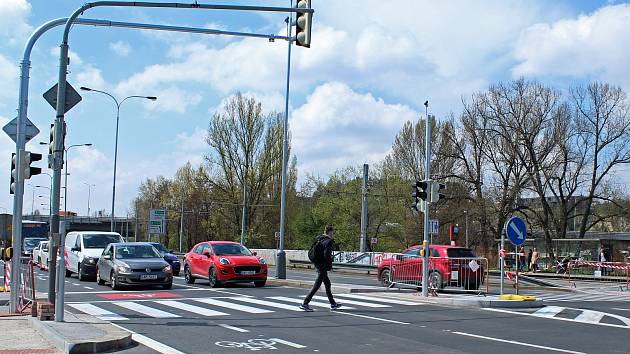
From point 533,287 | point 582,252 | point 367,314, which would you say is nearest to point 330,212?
point 582,252

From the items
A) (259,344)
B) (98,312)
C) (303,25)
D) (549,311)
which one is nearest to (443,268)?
(549,311)

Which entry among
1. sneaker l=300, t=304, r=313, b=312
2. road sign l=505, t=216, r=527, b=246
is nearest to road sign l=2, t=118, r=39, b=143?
sneaker l=300, t=304, r=313, b=312

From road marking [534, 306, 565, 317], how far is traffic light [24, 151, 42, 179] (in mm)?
11109

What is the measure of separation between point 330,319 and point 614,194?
42.2 meters

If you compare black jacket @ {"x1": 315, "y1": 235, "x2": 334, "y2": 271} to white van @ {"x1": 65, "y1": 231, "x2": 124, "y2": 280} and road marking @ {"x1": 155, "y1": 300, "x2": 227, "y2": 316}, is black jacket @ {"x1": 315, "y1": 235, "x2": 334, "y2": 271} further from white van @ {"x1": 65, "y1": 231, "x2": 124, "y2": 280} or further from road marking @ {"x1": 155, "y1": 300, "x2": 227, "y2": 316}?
white van @ {"x1": 65, "y1": 231, "x2": 124, "y2": 280}

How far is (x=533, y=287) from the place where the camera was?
2792cm

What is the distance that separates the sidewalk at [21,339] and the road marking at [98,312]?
168 centimetres

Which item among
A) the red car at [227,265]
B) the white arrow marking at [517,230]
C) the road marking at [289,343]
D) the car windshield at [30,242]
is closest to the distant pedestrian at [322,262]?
the road marking at [289,343]

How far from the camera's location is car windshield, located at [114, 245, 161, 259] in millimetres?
21125

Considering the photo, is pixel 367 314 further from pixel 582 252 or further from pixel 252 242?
pixel 252 242

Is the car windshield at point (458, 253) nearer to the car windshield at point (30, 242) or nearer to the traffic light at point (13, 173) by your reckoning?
the traffic light at point (13, 173)

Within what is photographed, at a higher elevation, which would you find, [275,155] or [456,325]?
[275,155]

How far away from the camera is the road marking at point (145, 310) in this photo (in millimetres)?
13648

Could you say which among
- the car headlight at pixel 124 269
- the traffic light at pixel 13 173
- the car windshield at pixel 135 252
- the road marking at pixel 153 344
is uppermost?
the traffic light at pixel 13 173
